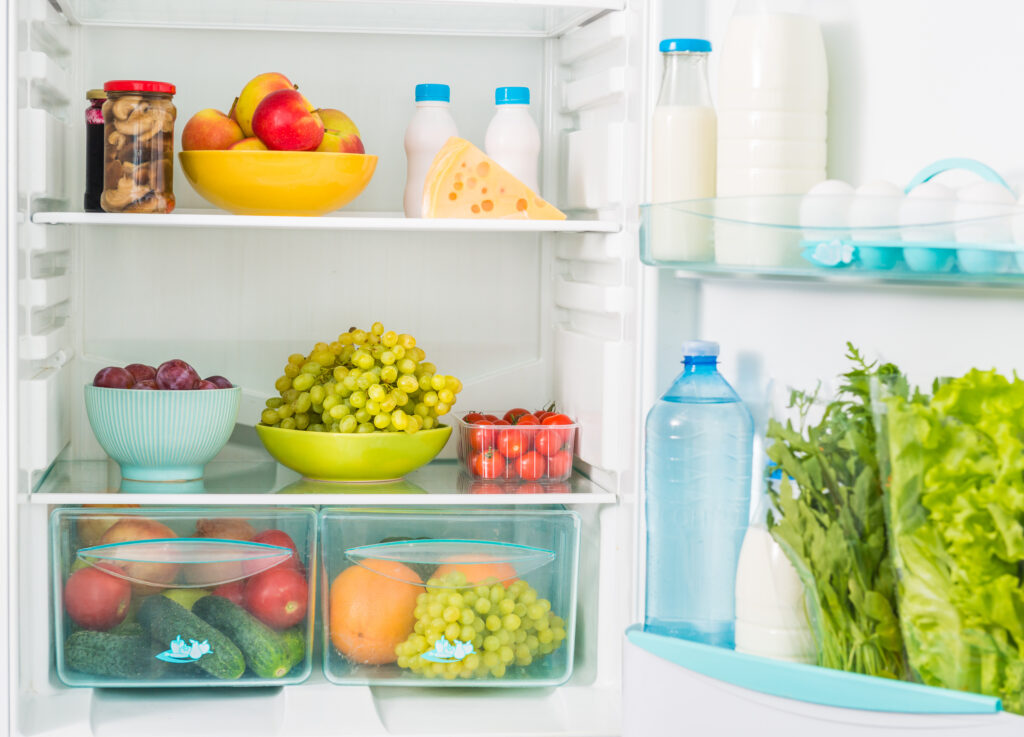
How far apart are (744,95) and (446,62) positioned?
35.3 inches

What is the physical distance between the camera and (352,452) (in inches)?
65.7

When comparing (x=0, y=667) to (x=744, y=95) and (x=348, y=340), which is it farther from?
(x=744, y=95)

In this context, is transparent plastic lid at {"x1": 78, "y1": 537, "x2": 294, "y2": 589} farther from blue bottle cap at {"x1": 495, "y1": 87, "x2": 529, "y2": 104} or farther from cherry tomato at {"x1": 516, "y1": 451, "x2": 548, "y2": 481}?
blue bottle cap at {"x1": 495, "y1": 87, "x2": 529, "y2": 104}

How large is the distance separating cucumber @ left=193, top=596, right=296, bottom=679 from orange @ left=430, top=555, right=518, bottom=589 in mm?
246

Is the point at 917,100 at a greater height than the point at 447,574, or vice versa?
the point at 917,100

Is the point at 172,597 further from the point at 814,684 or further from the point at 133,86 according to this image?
the point at 814,684

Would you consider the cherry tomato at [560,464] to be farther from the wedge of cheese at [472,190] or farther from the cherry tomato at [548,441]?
the wedge of cheese at [472,190]

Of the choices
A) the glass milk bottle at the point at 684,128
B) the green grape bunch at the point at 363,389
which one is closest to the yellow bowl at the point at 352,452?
the green grape bunch at the point at 363,389

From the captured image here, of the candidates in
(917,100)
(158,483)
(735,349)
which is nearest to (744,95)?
(917,100)

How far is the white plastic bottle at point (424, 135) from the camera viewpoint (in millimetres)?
1741

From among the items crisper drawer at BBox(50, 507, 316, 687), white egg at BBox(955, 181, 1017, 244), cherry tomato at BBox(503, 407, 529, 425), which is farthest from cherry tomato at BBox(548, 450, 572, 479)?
white egg at BBox(955, 181, 1017, 244)

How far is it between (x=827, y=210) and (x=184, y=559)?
107 cm

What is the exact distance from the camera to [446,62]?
196 cm

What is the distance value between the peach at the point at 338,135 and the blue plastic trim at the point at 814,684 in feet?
3.02
